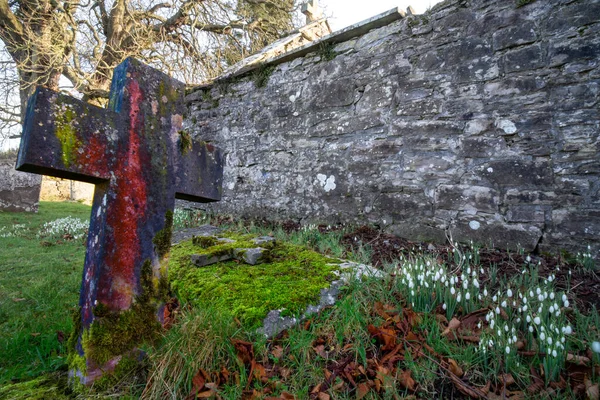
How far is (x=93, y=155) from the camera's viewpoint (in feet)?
4.98

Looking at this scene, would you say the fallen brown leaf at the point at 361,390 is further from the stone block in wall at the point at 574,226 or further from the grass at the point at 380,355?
the stone block in wall at the point at 574,226

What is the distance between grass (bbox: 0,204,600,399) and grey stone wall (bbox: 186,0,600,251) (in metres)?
1.54

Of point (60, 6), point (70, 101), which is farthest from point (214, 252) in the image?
point (60, 6)

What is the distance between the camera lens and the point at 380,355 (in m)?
1.61

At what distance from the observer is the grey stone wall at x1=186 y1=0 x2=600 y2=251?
9.88 ft

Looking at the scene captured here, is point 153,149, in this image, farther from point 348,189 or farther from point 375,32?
point 375,32

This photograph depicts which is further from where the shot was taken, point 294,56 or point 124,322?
point 294,56

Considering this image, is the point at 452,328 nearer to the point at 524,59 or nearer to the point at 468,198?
the point at 468,198

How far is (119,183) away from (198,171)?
49cm

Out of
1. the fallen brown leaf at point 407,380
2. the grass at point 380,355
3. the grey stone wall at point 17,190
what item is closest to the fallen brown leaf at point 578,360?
the grass at point 380,355

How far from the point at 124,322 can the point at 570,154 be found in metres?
3.77

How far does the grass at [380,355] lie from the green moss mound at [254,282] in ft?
0.22

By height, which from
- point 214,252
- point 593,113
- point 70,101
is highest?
point 593,113

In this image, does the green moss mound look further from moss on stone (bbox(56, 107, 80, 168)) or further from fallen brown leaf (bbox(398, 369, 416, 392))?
moss on stone (bbox(56, 107, 80, 168))
